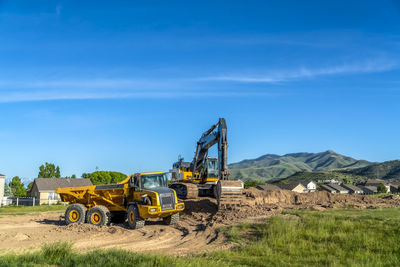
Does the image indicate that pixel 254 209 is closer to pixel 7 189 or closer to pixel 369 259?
pixel 369 259

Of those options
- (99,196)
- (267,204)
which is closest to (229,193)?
(267,204)

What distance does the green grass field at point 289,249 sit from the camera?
1116 cm

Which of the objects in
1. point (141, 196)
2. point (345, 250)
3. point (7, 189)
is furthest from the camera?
point (7, 189)

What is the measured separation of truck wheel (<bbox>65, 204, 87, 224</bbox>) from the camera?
22255 mm

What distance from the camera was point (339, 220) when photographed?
16531mm

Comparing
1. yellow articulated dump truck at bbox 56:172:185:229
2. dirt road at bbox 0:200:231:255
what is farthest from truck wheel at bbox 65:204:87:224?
dirt road at bbox 0:200:231:255

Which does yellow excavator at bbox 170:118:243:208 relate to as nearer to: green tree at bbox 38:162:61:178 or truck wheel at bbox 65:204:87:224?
truck wheel at bbox 65:204:87:224

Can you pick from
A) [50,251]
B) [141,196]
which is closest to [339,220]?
[141,196]

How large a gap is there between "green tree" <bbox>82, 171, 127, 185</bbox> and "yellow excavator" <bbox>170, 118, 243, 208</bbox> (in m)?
54.9

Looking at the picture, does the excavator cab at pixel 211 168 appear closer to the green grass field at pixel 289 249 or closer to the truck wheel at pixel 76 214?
the truck wheel at pixel 76 214

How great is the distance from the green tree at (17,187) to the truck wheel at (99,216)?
5529cm

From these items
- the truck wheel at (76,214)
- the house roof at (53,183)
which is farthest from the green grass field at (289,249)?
the house roof at (53,183)

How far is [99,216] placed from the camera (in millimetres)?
21547

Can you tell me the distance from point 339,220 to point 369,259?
5020 mm
